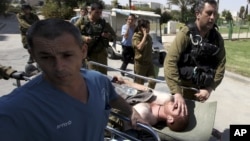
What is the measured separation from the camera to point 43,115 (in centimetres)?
137

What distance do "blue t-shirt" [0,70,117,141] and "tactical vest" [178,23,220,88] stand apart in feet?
7.79

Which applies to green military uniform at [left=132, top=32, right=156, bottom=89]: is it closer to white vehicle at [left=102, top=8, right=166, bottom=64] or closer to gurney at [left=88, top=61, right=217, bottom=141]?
gurney at [left=88, top=61, right=217, bottom=141]

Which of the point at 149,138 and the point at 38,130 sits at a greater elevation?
the point at 38,130

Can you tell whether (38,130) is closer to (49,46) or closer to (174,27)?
(49,46)

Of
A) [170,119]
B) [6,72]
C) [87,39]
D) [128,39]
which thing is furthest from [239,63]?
[6,72]

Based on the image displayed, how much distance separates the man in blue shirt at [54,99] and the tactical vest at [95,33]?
415 centimetres

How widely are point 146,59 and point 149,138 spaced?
362cm

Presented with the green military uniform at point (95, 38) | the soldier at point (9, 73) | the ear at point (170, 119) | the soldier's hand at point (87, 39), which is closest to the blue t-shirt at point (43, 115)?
the soldier at point (9, 73)

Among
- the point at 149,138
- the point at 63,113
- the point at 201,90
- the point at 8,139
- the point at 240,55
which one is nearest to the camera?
the point at 8,139

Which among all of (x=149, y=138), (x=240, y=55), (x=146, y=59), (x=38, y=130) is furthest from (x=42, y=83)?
(x=240, y=55)

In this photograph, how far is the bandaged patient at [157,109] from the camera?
11.8 feet

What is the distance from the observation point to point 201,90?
3.88 m

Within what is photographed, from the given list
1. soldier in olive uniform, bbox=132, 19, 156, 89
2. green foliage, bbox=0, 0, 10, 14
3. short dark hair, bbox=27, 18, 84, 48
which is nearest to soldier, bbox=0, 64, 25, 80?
short dark hair, bbox=27, 18, 84, 48

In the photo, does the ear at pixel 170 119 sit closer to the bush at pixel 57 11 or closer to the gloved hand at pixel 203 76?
the gloved hand at pixel 203 76
